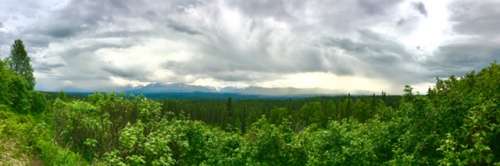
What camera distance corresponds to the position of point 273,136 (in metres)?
16.5

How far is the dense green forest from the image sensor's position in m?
14.5

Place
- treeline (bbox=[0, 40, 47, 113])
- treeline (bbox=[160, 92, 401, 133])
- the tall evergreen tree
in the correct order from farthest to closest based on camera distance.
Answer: treeline (bbox=[160, 92, 401, 133]), the tall evergreen tree, treeline (bbox=[0, 40, 47, 113])

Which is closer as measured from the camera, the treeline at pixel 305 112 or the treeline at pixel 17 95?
the treeline at pixel 17 95

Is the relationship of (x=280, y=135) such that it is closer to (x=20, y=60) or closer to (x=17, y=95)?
(x=17, y=95)

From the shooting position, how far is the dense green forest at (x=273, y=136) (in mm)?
14500

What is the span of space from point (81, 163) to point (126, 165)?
3.22 metres

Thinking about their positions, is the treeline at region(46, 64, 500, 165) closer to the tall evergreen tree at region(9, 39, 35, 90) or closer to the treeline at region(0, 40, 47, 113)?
the treeline at region(0, 40, 47, 113)

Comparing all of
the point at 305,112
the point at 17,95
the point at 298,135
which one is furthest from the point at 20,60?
the point at 298,135

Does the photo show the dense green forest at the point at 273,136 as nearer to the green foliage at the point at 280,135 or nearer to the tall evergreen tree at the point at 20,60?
the green foliage at the point at 280,135

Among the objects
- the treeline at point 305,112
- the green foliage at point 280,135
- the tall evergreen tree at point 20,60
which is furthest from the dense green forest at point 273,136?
the tall evergreen tree at point 20,60

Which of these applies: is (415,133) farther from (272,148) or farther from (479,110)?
(272,148)

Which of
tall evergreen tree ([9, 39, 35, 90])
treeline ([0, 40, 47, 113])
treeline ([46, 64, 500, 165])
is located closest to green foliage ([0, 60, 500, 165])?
treeline ([46, 64, 500, 165])

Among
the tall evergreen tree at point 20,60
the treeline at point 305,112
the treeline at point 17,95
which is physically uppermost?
the tall evergreen tree at point 20,60

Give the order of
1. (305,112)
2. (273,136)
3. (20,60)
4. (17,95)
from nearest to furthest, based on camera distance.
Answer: (273,136) < (17,95) < (20,60) < (305,112)
